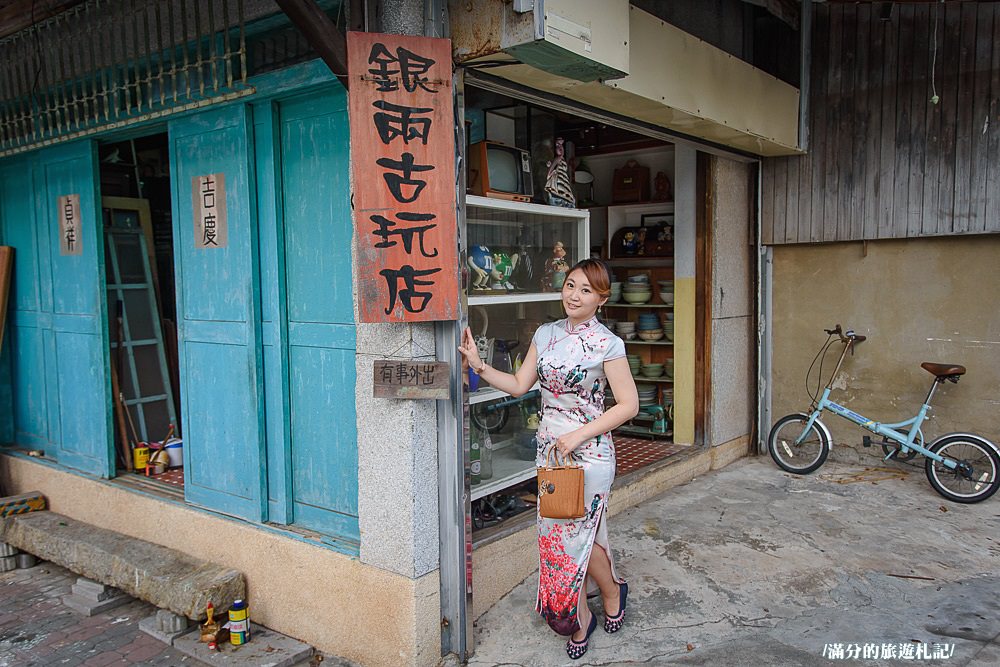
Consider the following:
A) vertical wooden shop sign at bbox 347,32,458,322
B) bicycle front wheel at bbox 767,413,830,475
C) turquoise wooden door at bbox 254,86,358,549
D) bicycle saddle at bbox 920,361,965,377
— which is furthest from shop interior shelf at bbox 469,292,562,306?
bicycle saddle at bbox 920,361,965,377

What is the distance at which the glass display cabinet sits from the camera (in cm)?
413

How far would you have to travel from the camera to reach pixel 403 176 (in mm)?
3037

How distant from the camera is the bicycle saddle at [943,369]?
5.31m

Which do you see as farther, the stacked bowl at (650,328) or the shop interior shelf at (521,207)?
the stacked bowl at (650,328)

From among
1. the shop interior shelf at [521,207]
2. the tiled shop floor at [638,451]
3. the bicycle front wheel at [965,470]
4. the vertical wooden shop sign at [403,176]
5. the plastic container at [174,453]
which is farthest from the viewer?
the tiled shop floor at [638,451]

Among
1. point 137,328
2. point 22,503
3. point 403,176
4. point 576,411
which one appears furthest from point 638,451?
point 22,503

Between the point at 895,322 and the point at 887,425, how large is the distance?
2.79 ft

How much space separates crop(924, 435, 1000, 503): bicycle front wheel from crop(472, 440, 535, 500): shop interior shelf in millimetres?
3104

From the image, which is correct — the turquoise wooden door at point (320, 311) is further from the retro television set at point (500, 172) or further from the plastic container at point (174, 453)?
the plastic container at point (174, 453)

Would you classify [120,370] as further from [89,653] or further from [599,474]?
[599,474]

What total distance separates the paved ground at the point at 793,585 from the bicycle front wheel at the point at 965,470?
0.32 ft

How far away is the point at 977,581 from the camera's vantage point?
156 inches

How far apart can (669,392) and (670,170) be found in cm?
221
